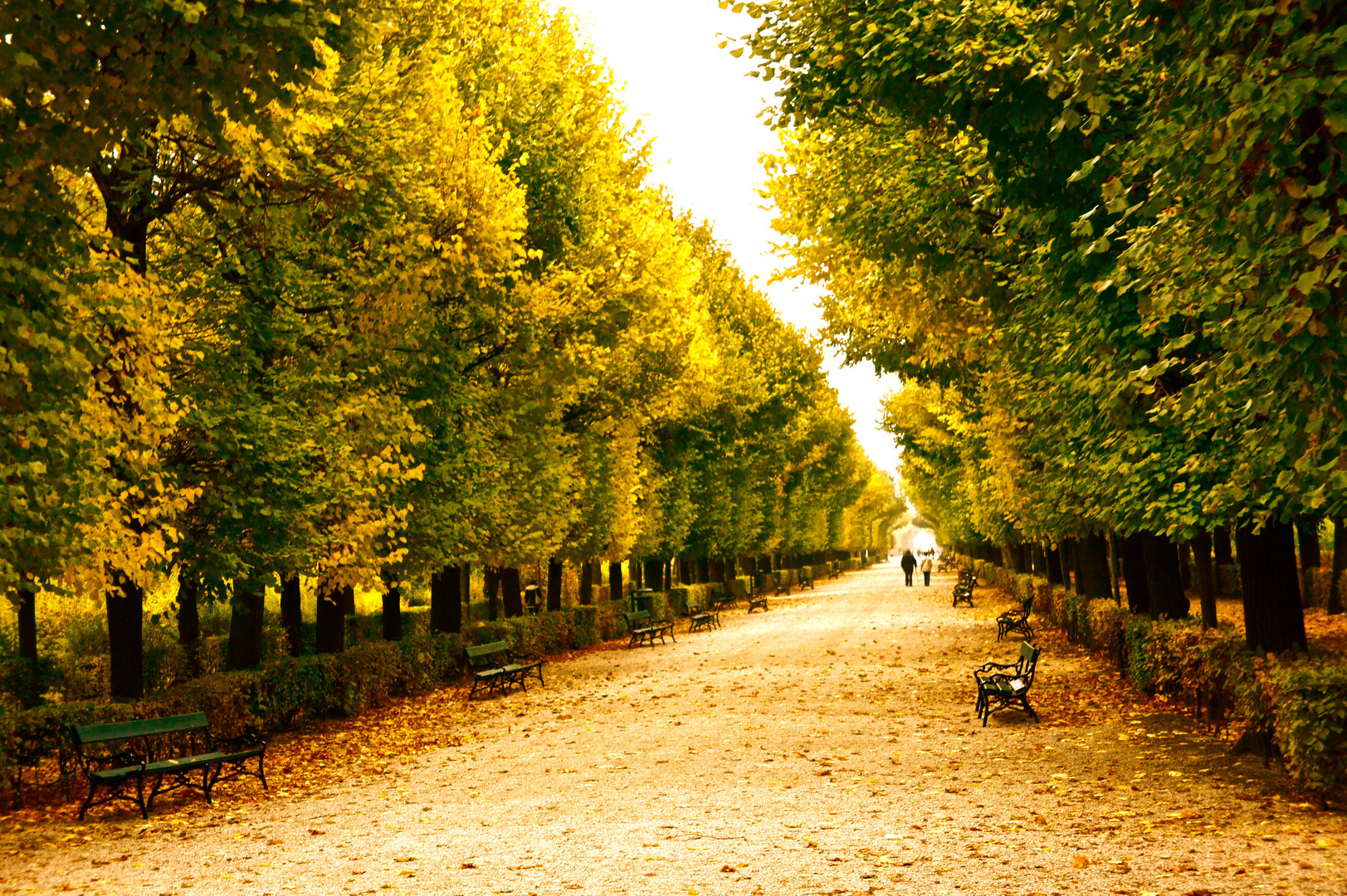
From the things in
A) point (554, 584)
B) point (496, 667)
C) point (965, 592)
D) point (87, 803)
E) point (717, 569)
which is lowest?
point (965, 592)

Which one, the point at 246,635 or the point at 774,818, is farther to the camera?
the point at 246,635

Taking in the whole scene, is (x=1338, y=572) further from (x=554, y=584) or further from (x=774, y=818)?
(x=774, y=818)

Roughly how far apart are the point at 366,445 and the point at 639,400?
482 inches

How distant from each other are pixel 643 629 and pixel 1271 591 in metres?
18.5

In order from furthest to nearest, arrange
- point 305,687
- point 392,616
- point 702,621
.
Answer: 1. point 702,621
2. point 392,616
3. point 305,687

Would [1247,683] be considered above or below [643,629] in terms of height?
above

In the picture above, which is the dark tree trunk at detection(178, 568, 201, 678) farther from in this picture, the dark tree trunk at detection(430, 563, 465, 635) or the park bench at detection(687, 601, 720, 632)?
the park bench at detection(687, 601, 720, 632)

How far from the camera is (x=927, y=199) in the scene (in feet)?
45.3

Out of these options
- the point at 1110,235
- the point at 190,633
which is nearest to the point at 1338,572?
the point at 1110,235

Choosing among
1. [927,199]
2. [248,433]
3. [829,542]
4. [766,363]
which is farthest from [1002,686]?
[829,542]

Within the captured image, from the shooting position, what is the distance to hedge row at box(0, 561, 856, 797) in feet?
37.5

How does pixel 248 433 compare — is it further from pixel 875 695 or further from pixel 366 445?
pixel 875 695

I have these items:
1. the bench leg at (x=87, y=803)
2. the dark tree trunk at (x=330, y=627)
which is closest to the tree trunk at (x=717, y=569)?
the dark tree trunk at (x=330, y=627)

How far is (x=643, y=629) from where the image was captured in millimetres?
28969
